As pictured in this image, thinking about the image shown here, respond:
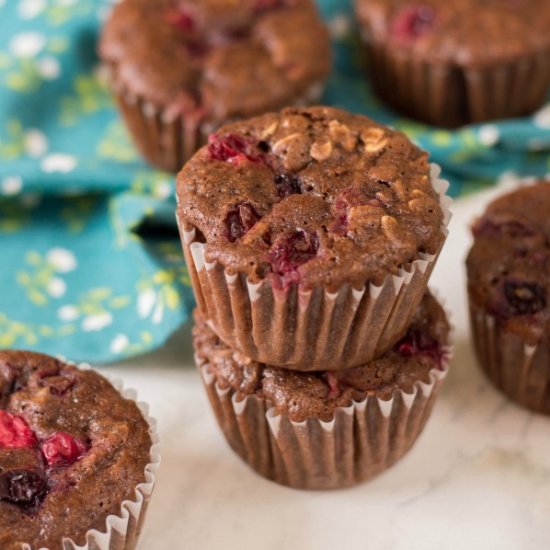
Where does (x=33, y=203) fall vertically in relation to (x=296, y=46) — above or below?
below

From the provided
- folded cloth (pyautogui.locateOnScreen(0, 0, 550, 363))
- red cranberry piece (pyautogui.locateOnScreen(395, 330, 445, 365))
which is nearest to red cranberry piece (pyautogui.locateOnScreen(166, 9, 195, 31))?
folded cloth (pyautogui.locateOnScreen(0, 0, 550, 363))

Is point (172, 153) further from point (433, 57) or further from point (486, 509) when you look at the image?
point (486, 509)

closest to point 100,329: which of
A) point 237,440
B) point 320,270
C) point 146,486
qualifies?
point 237,440

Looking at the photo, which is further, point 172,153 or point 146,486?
point 172,153

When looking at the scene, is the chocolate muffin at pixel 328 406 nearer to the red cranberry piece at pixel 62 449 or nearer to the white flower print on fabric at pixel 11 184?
the red cranberry piece at pixel 62 449

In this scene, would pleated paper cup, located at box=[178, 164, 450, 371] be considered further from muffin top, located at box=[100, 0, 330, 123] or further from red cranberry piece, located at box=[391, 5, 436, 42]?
red cranberry piece, located at box=[391, 5, 436, 42]

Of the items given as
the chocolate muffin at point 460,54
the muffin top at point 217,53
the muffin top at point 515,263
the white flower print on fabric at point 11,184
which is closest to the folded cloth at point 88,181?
the white flower print on fabric at point 11,184

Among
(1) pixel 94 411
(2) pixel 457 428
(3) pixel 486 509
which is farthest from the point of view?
(2) pixel 457 428
